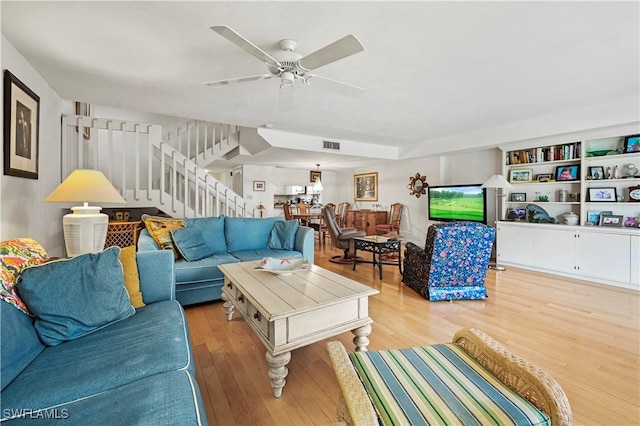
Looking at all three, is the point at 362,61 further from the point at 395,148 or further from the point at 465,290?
the point at 395,148

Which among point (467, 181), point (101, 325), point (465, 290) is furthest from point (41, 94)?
point (467, 181)

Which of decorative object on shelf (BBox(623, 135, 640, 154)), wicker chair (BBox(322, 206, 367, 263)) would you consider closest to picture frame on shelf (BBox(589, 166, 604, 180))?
decorative object on shelf (BBox(623, 135, 640, 154))

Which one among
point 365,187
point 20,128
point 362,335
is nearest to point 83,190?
point 20,128

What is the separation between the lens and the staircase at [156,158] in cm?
366

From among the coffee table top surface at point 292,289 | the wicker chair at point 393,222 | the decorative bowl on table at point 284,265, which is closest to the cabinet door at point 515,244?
the wicker chair at point 393,222

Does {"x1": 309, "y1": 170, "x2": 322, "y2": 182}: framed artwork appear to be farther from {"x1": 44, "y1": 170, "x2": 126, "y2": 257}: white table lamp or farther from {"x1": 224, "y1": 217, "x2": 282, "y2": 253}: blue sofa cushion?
{"x1": 44, "y1": 170, "x2": 126, "y2": 257}: white table lamp

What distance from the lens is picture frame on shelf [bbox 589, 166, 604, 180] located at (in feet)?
12.9

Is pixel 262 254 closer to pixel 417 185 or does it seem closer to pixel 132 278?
pixel 132 278

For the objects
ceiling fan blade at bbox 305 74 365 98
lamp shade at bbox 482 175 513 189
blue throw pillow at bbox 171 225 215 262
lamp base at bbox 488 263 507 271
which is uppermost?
ceiling fan blade at bbox 305 74 365 98

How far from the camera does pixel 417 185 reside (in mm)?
6738

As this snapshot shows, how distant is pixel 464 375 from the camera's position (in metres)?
1.07

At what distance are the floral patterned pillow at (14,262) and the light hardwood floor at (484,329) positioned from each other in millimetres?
1057

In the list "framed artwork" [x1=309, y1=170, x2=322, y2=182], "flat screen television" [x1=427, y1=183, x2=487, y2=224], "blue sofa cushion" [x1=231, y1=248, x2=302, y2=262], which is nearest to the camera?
"blue sofa cushion" [x1=231, y1=248, x2=302, y2=262]

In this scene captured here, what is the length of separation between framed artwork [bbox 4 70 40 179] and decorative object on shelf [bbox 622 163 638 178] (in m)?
6.58
